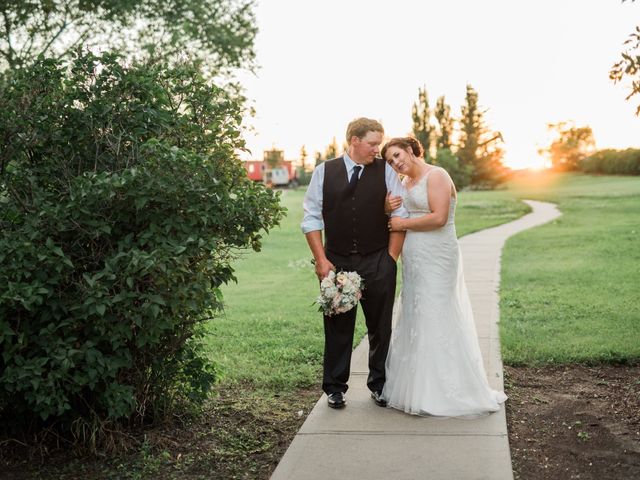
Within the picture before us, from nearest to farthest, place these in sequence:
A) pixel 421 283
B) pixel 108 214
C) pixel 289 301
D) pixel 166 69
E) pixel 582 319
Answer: pixel 108 214, pixel 166 69, pixel 421 283, pixel 582 319, pixel 289 301

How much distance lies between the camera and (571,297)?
1096cm

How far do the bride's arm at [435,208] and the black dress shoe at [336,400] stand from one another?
1347 mm

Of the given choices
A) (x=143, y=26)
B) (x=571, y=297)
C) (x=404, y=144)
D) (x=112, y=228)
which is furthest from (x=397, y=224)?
(x=143, y=26)

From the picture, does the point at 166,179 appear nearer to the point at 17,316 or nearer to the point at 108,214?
the point at 108,214

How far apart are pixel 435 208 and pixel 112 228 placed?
→ 2.40 metres

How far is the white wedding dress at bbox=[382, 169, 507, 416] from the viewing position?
5.63 meters

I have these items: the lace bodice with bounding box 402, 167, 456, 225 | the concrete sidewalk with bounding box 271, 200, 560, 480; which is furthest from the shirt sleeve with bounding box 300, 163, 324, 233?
the concrete sidewalk with bounding box 271, 200, 560, 480

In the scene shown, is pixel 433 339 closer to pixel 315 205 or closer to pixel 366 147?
pixel 315 205

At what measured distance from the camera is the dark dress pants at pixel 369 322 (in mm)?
5797

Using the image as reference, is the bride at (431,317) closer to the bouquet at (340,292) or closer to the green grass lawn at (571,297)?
the bouquet at (340,292)

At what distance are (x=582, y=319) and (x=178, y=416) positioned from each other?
5.64 meters

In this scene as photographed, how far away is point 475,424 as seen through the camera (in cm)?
535

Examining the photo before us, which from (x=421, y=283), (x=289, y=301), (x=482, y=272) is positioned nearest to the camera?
(x=421, y=283)

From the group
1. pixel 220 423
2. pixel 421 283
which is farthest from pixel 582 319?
pixel 220 423
